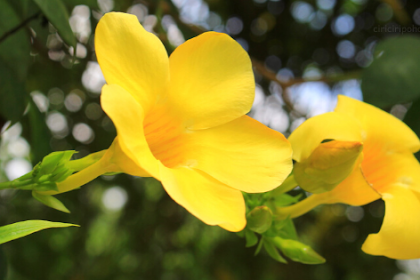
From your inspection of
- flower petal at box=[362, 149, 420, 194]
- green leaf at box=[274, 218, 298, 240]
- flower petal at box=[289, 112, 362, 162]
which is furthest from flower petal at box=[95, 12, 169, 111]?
flower petal at box=[362, 149, 420, 194]

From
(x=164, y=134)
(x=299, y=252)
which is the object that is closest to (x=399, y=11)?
(x=299, y=252)

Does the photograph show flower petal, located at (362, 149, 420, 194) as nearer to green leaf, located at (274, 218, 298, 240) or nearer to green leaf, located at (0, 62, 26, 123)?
green leaf, located at (274, 218, 298, 240)

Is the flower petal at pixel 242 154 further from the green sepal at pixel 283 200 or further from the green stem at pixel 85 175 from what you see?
the green sepal at pixel 283 200

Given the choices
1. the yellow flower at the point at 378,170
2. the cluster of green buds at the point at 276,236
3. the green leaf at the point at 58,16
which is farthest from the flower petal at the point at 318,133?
the green leaf at the point at 58,16

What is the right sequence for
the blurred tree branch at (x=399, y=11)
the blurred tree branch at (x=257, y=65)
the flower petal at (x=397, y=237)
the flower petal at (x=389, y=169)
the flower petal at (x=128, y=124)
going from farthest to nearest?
the blurred tree branch at (x=399, y=11) → the blurred tree branch at (x=257, y=65) → the flower petal at (x=389, y=169) → the flower petal at (x=397, y=237) → the flower petal at (x=128, y=124)

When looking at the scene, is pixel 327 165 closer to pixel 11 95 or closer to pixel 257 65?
pixel 11 95
